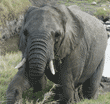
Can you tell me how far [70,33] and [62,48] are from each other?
252 mm

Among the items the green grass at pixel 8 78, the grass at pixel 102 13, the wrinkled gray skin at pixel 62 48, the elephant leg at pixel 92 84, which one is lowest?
the grass at pixel 102 13

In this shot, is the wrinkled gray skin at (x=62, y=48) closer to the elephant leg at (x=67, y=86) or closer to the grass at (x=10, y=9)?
the elephant leg at (x=67, y=86)

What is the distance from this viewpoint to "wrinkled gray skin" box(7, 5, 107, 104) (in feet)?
6.36

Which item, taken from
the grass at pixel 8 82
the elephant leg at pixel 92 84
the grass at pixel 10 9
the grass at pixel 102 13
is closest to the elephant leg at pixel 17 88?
the grass at pixel 8 82

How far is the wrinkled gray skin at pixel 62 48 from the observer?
6.36 feet

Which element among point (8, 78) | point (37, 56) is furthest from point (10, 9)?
point (37, 56)

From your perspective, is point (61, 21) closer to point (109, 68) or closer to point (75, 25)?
point (75, 25)

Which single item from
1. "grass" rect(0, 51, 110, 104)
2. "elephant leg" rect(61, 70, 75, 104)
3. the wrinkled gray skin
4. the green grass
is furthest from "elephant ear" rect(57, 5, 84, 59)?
the green grass

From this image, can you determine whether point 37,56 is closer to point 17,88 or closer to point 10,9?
point 17,88

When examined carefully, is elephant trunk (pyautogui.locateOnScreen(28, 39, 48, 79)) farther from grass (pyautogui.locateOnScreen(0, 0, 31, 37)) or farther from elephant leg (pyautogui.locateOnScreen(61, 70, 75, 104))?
grass (pyautogui.locateOnScreen(0, 0, 31, 37))

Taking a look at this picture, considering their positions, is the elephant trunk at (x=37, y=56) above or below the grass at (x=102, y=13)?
above

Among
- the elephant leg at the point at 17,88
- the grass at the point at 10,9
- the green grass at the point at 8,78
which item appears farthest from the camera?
the grass at the point at 10,9

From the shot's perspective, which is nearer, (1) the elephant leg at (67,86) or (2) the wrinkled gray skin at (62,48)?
(2) the wrinkled gray skin at (62,48)

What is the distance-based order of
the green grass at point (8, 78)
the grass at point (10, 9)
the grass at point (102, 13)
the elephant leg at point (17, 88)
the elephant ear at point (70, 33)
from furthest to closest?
the grass at point (102, 13) < the grass at point (10, 9) < the green grass at point (8, 78) < the elephant leg at point (17, 88) < the elephant ear at point (70, 33)
